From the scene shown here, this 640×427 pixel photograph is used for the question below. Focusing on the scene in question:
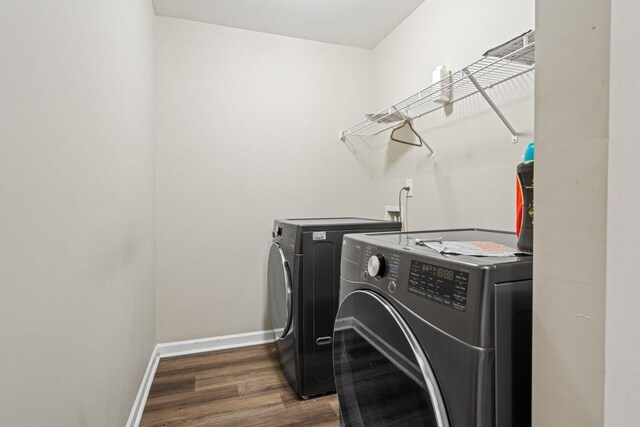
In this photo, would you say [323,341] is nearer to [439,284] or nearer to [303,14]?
[439,284]

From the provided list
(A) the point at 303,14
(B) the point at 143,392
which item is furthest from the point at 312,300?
(A) the point at 303,14

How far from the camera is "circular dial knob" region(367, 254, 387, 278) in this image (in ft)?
3.02

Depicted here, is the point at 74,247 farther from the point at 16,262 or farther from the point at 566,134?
the point at 566,134

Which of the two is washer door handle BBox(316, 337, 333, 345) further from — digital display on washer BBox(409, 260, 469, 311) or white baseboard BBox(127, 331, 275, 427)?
digital display on washer BBox(409, 260, 469, 311)

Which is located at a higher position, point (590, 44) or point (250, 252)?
point (590, 44)

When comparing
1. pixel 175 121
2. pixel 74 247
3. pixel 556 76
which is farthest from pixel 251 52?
pixel 556 76

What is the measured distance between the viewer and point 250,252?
2.54 m

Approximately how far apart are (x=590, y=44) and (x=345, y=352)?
99 centimetres

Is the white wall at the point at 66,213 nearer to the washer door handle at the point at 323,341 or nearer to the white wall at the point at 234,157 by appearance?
the white wall at the point at 234,157

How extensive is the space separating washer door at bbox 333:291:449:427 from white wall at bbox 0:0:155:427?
0.78 m

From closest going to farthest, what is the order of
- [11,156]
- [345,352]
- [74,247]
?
[11,156] → [74,247] → [345,352]

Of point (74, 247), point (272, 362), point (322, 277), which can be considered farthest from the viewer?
point (272, 362)

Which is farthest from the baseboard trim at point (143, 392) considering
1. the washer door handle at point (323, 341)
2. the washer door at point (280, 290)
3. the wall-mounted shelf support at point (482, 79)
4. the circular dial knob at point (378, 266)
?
the wall-mounted shelf support at point (482, 79)

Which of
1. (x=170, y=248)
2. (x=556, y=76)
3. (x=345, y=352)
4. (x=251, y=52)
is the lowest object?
(x=345, y=352)
